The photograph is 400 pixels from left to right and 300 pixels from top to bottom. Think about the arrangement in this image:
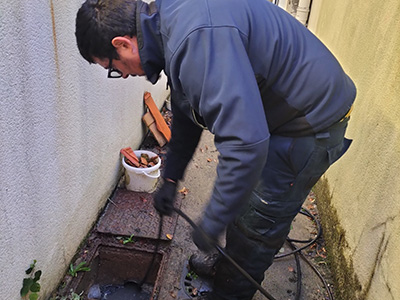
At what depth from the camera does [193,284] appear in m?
2.75

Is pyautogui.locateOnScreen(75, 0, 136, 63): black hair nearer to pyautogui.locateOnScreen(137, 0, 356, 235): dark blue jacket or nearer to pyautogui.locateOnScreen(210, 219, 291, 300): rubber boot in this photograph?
pyautogui.locateOnScreen(137, 0, 356, 235): dark blue jacket

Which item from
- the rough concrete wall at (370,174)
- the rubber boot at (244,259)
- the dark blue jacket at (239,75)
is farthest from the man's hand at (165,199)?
the rough concrete wall at (370,174)

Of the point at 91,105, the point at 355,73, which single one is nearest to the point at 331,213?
the point at 355,73

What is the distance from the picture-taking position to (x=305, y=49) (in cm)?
165

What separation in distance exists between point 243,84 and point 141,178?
90.9 inches

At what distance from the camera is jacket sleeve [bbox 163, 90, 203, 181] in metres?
2.16

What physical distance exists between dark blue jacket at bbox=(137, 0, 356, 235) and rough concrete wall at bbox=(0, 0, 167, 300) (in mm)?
695

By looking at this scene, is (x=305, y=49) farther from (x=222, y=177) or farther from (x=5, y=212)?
(x=5, y=212)

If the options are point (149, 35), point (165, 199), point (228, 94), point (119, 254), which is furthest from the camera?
point (119, 254)

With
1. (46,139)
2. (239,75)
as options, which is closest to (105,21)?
(239,75)

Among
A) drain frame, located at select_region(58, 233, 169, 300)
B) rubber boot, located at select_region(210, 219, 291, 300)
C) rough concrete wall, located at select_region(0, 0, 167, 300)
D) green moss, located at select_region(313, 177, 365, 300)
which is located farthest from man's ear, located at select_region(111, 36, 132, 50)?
green moss, located at select_region(313, 177, 365, 300)

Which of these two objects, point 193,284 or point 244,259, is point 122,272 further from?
point 244,259

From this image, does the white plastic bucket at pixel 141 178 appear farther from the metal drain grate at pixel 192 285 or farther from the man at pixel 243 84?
the man at pixel 243 84

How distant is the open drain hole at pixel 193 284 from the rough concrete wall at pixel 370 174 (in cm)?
104
